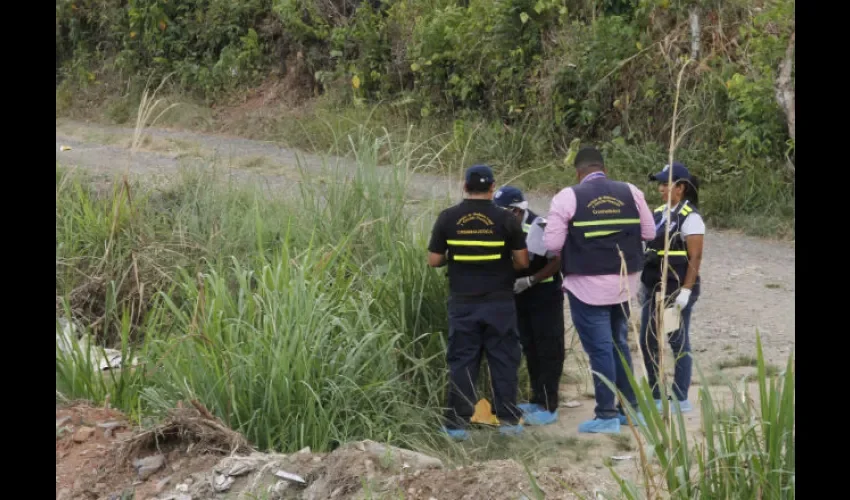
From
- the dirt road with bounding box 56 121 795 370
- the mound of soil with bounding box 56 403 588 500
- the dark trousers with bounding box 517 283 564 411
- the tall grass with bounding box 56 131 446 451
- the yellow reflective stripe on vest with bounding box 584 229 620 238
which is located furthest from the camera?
the dirt road with bounding box 56 121 795 370

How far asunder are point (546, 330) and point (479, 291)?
0.65m

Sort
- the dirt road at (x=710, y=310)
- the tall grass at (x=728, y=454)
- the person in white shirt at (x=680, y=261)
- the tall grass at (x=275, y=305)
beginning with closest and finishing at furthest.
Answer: the tall grass at (x=728, y=454), the tall grass at (x=275, y=305), the dirt road at (x=710, y=310), the person in white shirt at (x=680, y=261)

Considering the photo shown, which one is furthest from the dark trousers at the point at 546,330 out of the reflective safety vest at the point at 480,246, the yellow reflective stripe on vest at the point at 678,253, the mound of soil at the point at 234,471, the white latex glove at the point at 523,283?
the mound of soil at the point at 234,471

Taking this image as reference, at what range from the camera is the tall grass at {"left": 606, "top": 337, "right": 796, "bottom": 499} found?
3.52 meters

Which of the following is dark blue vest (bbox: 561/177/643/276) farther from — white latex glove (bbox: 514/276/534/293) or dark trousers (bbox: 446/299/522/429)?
dark trousers (bbox: 446/299/522/429)

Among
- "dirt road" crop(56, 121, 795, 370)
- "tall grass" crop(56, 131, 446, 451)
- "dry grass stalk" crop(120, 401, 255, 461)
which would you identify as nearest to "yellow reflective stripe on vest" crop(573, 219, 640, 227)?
"tall grass" crop(56, 131, 446, 451)

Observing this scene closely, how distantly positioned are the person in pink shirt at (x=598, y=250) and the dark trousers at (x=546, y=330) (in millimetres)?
316

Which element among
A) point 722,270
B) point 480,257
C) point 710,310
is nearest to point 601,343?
point 480,257

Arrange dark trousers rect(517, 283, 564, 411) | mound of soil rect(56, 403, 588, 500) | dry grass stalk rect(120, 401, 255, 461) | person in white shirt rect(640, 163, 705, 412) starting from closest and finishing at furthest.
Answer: mound of soil rect(56, 403, 588, 500)
dry grass stalk rect(120, 401, 255, 461)
person in white shirt rect(640, 163, 705, 412)
dark trousers rect(517, 283, 564, 411)

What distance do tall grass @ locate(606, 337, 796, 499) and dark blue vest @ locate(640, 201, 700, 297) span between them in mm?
2442

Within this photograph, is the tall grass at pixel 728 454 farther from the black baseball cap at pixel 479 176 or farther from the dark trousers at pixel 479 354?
the black baseball cap at pixel 479 176

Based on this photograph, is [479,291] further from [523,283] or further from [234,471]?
[234,471]

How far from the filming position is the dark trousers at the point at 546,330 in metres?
6.50

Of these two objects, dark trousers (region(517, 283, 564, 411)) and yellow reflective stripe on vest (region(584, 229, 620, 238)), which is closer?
yellow reflective stripe on vest (region(584, 229, 620, 238))
